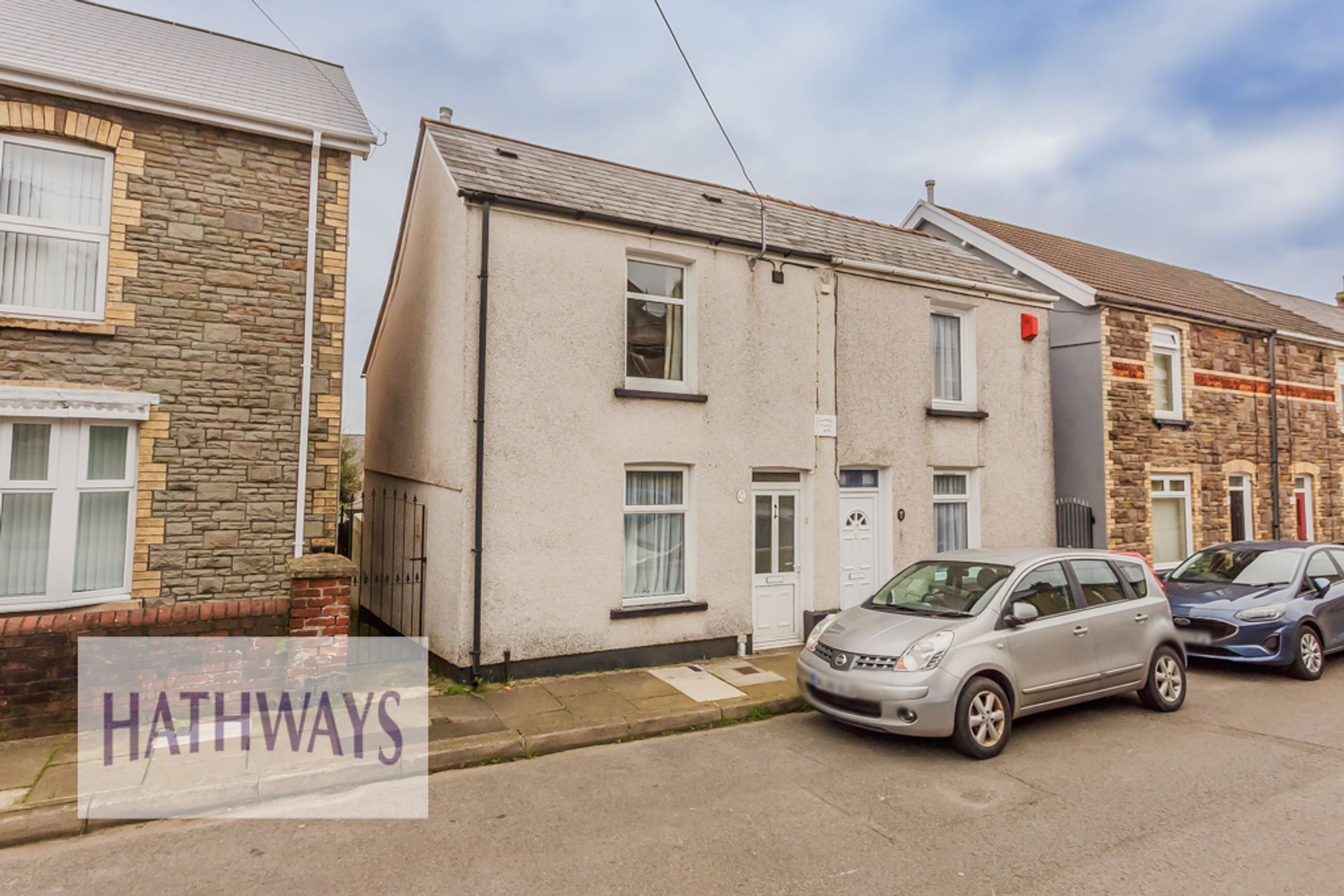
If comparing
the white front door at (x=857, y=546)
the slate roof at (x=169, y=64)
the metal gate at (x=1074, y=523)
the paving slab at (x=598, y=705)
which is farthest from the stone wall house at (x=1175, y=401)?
the slate roof at (x=169, y=64)

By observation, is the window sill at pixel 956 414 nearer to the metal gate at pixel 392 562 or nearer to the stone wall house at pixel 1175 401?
the stone wall house at pixel 1175 401

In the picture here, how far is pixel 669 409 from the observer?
905 cm

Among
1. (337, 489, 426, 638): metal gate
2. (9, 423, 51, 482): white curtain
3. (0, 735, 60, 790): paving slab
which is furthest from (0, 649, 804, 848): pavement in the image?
(9, 423, 51, 482): white curtain

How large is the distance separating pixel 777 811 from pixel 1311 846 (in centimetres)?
322

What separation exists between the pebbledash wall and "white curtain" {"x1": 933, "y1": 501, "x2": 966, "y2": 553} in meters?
3.42

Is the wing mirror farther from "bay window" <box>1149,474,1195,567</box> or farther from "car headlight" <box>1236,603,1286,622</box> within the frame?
"bay window" <box>1149,474,1195,567</box>

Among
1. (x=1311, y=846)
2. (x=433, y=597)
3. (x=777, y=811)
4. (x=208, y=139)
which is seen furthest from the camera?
(x=433, y=597)

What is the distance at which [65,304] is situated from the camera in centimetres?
677

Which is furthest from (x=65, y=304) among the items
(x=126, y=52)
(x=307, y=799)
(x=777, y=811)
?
(x=777, y=811)

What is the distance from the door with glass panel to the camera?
961 cm

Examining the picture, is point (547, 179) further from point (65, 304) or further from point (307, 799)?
point (307, 799)

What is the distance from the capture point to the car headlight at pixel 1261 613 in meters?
8.58

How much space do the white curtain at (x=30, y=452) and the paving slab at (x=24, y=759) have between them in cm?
222

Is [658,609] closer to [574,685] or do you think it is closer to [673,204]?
[574,685]
